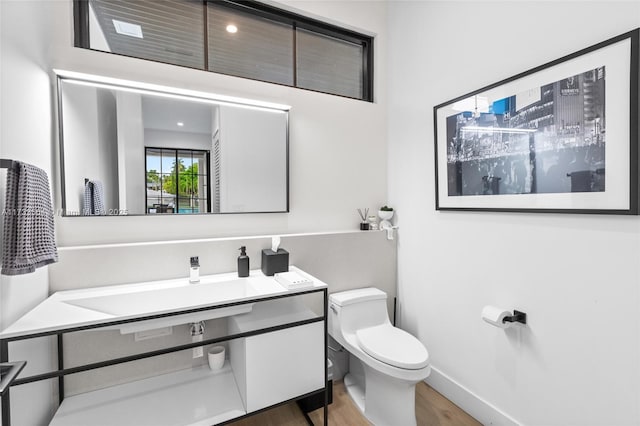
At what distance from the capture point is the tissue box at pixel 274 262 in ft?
5.62

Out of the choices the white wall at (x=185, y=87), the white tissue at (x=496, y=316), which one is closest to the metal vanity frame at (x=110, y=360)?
the white wall at (x=185, y=87)

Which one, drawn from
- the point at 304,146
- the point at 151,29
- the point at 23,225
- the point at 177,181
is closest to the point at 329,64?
the point at 304,146

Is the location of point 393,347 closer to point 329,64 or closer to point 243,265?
point 243,265

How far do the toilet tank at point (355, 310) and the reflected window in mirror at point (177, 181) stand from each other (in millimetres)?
1051

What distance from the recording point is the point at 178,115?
175 centimetres

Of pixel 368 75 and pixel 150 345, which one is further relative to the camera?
pixel 368 75

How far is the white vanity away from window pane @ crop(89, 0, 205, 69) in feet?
4.45

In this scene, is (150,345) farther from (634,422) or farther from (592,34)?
(592,34)

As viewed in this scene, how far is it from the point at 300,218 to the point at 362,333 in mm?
872

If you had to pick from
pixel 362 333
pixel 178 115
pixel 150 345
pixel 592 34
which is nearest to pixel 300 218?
pixel 362 333

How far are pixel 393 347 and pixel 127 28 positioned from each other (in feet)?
7.99

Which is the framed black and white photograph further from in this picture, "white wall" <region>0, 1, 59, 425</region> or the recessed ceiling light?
"white wall" <region>0, 1, 59, 425</region>

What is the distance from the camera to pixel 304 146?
211 centimetres

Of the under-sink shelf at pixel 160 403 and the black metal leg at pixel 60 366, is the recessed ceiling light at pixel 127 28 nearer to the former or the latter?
the black metal leg at pixel 60 366
